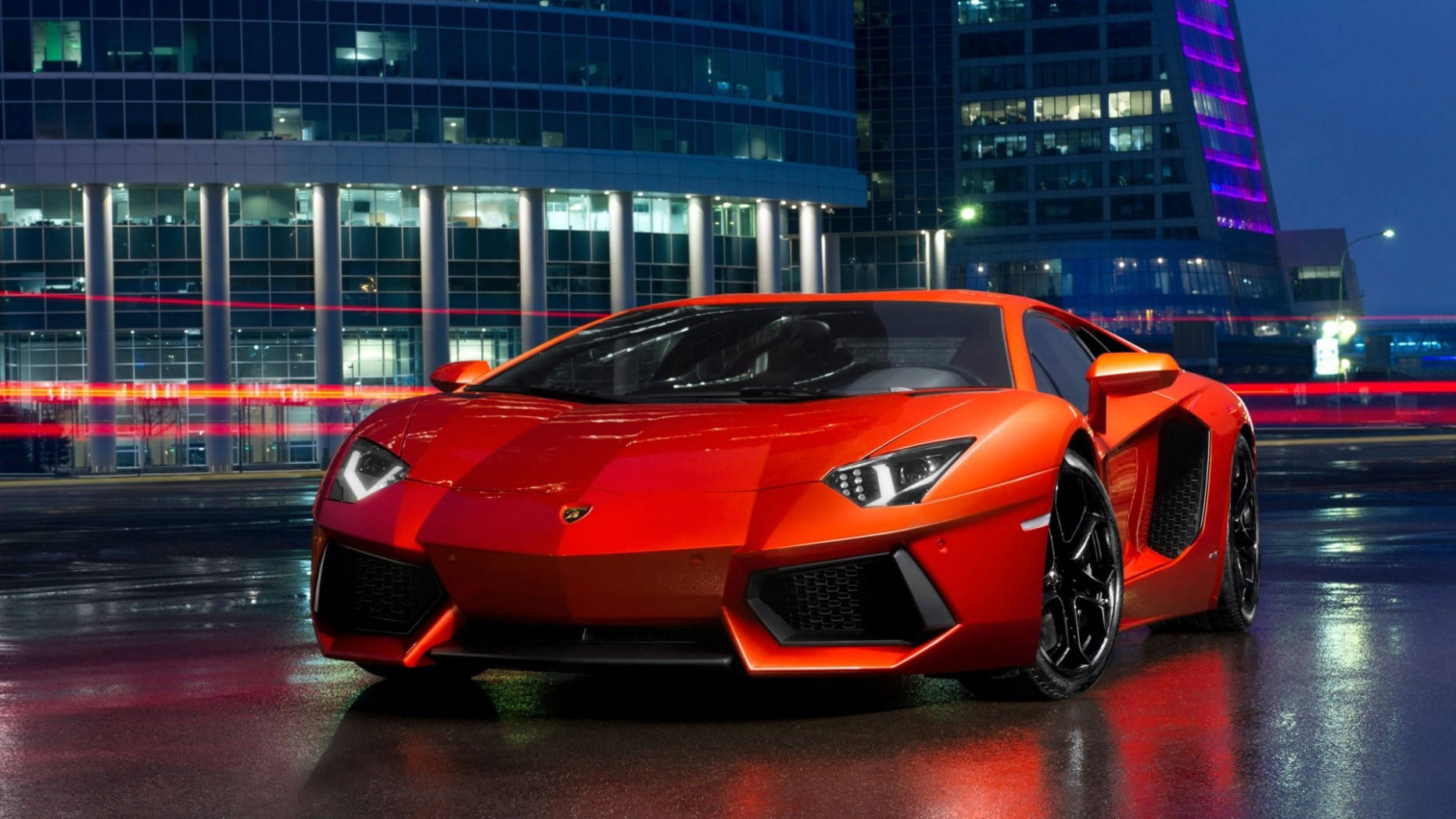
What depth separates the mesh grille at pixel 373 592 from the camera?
5.66 m

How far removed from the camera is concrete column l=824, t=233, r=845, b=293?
102812mm

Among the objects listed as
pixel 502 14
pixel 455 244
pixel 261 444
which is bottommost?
pixel 261 444

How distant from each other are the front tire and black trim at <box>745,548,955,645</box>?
457mm

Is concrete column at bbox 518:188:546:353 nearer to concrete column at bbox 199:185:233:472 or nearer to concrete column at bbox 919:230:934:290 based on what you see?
concrete column at bbox 199:185:233:472

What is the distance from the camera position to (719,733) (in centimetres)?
552

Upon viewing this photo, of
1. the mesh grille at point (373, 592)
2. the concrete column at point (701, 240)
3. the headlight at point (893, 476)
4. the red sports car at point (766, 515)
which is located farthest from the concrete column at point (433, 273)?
the headlight at point (893, 476)

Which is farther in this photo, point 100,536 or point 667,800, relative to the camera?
point 100,536

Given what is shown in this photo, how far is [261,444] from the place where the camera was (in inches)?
2266

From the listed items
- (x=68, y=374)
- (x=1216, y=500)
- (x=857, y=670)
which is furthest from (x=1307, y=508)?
(x=68, y=374)

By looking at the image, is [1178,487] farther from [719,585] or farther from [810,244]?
[810,244]

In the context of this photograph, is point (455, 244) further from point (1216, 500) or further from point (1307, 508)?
point (1216, 500)

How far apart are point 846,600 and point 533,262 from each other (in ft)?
190

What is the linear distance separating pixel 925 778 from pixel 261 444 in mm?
54808

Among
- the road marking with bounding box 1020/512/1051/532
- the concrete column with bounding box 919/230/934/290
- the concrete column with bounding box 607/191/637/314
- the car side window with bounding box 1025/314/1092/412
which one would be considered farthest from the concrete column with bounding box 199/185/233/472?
the road marking with bounding box 1020/512/1051/532
